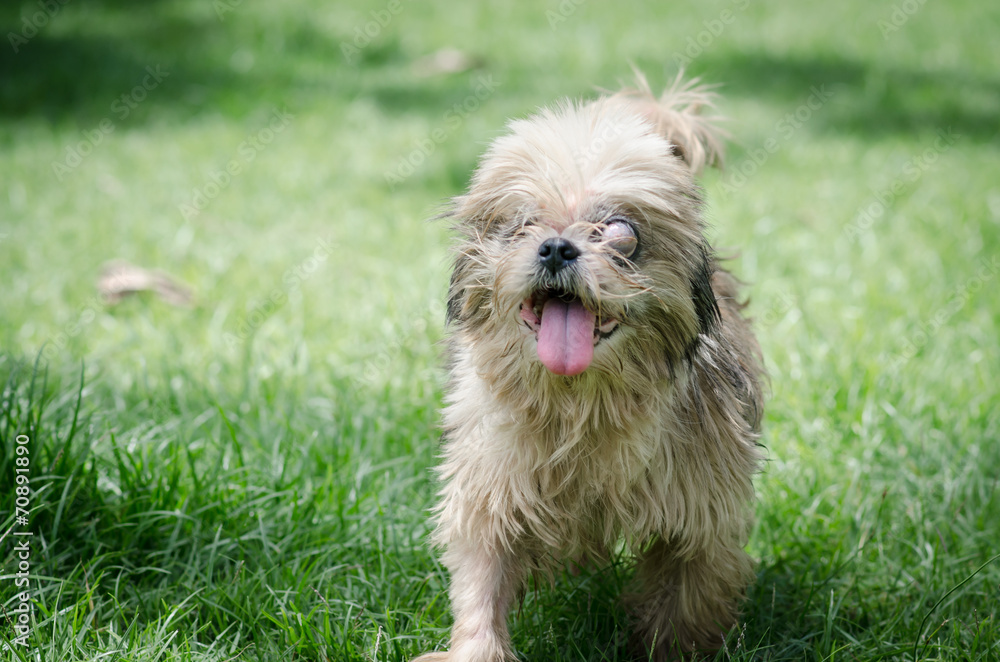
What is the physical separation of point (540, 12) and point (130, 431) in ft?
31.6

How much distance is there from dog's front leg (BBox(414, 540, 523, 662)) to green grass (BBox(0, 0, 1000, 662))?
0.24 m

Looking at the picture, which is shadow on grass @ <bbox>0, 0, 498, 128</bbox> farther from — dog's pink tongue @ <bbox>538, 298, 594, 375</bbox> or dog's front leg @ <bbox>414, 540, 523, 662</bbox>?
dog's pink tongue @ <bbox>538, 298, 594, 375</bbox>

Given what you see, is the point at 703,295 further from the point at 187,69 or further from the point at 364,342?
the point at 187,69

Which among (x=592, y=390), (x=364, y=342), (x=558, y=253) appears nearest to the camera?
(x=558, y=253)

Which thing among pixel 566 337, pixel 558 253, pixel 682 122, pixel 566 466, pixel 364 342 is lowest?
pixel 364 342

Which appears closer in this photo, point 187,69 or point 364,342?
point 364,342

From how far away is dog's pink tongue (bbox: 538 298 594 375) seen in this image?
2.18 meters

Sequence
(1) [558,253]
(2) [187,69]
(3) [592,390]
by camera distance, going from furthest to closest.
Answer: (2) [187,69], (3) [592,390], (1) [558,253]

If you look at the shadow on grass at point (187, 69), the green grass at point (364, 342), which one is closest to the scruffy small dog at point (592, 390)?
the green grass at point (364, 342)

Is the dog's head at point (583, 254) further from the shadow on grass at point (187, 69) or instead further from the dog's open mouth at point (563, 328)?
the shadow on grass at point (187, 69)

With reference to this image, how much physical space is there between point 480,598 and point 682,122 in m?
1.66

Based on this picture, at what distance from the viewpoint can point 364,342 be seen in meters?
4.68

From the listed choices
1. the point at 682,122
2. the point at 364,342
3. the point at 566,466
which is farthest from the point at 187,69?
the point at 566,466

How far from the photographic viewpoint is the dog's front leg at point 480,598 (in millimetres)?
2443
